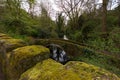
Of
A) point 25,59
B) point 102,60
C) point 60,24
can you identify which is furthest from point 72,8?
point 25,59

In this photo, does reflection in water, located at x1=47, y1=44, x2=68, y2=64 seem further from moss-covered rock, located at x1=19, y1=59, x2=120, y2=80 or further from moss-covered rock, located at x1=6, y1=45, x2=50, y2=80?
moss-covered rock, located at x1=19, y1=59, x2=120, y2=80

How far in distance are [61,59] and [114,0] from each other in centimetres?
938

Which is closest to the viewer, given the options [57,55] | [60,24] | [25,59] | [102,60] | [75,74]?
[75,74]

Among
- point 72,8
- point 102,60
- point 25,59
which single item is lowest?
point 102,60

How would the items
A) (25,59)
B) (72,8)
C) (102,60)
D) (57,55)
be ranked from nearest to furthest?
(25,59) → (57,55) → (102,60) → (72,8)

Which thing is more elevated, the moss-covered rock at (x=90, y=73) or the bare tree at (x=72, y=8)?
the bare tree at (x=72, y=8)

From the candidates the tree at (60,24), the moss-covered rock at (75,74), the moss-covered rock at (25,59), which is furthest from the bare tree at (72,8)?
the moss-covered rock at (75,74)

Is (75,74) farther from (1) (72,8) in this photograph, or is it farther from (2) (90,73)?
(1) (72,8)

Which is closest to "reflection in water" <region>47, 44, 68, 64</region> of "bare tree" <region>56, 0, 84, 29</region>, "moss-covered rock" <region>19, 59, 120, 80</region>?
"moss-covered rock" <region>19, 59, 120, 80</region>

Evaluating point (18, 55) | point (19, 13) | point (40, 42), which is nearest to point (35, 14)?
point (19, 13)

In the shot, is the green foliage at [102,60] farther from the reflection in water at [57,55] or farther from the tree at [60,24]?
the tree at [60,24]

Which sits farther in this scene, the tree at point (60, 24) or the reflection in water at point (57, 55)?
the tree at point (60, 24)

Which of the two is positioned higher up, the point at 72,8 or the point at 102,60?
the point at 72,8

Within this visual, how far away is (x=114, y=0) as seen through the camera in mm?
11047
